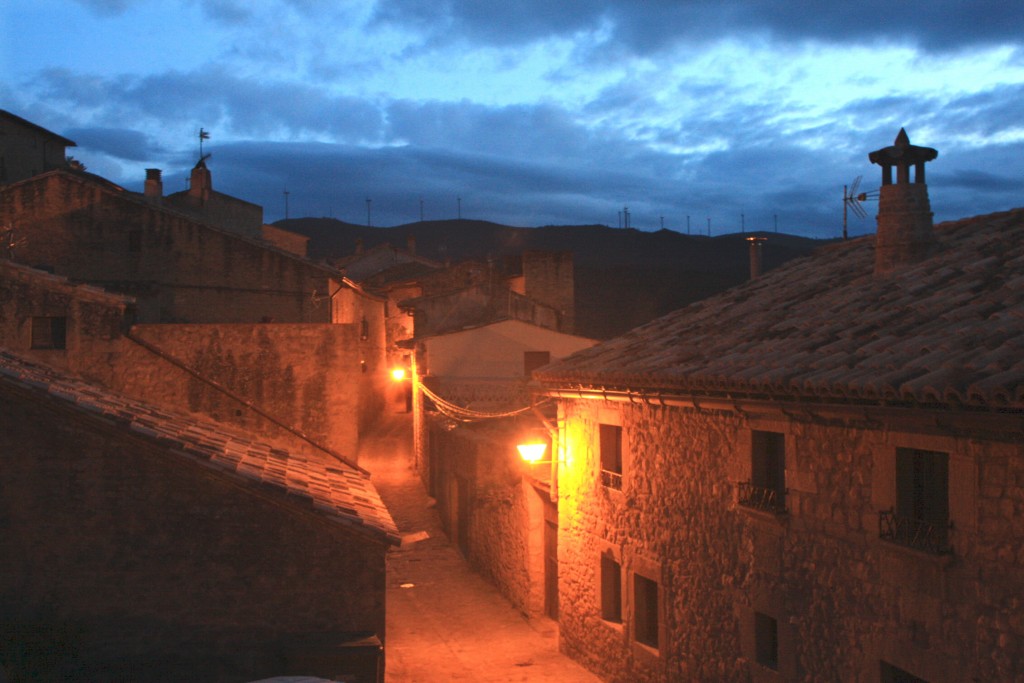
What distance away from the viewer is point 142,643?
32.8 ft

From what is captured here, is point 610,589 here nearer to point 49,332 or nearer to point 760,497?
point 760,497

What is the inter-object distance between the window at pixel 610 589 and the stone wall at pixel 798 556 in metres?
0.15

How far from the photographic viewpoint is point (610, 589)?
1481 centimetres

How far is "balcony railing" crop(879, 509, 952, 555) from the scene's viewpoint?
8156 mm

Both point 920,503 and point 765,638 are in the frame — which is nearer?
point 920,503

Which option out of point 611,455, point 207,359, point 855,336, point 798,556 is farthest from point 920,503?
point 207,359

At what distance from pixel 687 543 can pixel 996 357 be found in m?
5.80

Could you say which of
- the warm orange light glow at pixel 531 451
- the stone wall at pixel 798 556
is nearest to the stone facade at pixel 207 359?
the warm orange light glow at pixel 531 451

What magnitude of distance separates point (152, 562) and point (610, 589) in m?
7.26

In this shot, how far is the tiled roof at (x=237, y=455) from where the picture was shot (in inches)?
400

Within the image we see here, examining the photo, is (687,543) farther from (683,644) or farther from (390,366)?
(390,366)

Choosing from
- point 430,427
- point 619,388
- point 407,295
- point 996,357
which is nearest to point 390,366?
point 407,295

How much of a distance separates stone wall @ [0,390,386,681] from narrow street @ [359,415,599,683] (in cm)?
489

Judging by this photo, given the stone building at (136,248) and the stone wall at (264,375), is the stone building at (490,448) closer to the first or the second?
the stone wall at (264,375)
